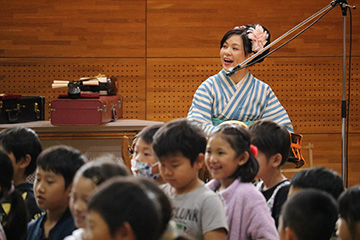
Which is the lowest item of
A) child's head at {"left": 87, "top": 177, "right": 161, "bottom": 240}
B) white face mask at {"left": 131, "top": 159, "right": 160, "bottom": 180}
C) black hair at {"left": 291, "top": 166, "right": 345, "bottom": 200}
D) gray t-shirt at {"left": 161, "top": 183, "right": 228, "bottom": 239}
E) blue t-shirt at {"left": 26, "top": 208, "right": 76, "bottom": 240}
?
blue t-shirt at {"left": 26, "top": 208, "right": 76, "bottom": 240}

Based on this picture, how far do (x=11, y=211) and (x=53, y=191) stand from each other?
7.4 inches

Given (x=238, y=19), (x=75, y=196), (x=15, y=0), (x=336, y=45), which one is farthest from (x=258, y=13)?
(x=75, y=196)

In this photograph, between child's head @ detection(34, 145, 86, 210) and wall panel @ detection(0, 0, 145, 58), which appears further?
wall panel @ detection(0, 0, 145, 58)

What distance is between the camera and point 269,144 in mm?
2910

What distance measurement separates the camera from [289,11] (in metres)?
6.43

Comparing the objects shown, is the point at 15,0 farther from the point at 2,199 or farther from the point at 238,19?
the point at 2,199

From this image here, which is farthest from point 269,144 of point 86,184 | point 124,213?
point 124,213

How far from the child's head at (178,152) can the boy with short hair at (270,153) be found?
48 cm

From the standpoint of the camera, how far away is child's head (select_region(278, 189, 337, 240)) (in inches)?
69.5

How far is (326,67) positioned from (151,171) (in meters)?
4.19

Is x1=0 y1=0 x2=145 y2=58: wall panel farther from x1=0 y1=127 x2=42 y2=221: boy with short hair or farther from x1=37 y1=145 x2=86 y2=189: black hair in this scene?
x1=37 y1=145 x2=86 y2=189: black hair

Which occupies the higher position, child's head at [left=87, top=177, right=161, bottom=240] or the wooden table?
child's head at [left=87, top=177, right=161, bottom=240]

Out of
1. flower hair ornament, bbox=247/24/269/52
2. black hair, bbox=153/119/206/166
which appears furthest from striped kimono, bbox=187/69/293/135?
black hair, bbox=153/119/206/166

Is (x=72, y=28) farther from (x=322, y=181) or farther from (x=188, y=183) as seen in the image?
(x=322, y=181)
